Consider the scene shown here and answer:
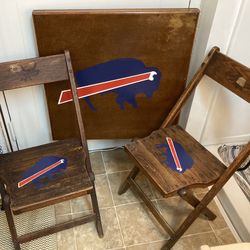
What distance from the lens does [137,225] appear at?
162cm

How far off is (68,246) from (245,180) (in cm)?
107

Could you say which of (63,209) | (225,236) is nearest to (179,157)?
(225,236)

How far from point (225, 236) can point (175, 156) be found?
0.55 m

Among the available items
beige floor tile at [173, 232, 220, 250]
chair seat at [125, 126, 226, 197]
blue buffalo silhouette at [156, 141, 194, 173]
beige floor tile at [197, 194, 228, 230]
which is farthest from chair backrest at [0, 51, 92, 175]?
beige floor tile at [197, 194, 228, 230]

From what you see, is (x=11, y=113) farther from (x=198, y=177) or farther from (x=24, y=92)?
(x=198, y=177)

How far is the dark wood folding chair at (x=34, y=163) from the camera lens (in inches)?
49.9

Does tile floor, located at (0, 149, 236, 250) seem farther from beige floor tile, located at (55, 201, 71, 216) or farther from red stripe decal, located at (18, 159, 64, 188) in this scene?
red stripe decal, located at (18, 159, 64, 188)

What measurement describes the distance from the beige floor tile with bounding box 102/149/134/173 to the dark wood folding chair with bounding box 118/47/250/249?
36 cm

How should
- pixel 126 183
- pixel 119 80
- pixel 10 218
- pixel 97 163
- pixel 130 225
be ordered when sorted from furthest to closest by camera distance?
1. pixel 97 163
2. pixel 126 183
3. pixel 130 225
4. pixel 119 80
5. pixel 10 218

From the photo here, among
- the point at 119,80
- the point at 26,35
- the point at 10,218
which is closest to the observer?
the point at 10,218

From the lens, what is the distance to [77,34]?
1.36m

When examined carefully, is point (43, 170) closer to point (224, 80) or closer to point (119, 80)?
point (119, 80)

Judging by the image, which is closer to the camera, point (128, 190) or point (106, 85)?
point (106, 85)

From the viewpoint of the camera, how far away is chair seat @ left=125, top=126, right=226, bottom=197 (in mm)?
1324
